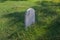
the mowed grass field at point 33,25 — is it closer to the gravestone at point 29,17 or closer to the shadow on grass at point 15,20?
the shadow on grass at point 15,20

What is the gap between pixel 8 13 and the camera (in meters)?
8.57

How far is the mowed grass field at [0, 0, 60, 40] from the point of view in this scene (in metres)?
6.30

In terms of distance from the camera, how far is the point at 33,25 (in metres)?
6.91

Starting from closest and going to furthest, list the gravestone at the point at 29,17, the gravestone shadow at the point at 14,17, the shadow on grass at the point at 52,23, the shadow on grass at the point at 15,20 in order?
the shadow on grass at the point at 52,23
the gravestone at the point at 29,17
the shadow on grass at the point at 15,20
the gravestone shadow at the point at 14,17

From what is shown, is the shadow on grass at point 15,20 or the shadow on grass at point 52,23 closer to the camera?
the shadow on grass at point 52,23

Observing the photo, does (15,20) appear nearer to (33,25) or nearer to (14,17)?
(14,17)

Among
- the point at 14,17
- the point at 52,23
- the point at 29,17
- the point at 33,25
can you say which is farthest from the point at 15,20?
the point at 52,23

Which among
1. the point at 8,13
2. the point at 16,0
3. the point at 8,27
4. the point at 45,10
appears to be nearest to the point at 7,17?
the point at 8,13

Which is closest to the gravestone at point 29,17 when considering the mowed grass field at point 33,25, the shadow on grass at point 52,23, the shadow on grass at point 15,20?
the mowed grass field at point 33,25

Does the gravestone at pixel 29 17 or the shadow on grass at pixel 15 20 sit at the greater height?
the gravestone at pixel 29 17

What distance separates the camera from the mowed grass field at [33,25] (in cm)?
630

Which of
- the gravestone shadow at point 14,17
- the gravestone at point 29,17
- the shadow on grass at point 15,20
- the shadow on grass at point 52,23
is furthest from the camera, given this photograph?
the gravestone shadow at point 14,17

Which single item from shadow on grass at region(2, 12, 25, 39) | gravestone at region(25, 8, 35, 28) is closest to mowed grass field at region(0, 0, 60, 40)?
shadow on grass at region(2, 12, 25, 39)

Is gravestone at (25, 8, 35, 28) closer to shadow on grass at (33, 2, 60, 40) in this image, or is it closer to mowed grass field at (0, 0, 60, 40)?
mowed grass field at (0, 0, 60, 40)
